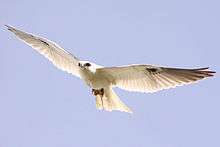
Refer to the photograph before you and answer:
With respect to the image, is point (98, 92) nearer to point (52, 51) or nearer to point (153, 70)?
point (153, 70)

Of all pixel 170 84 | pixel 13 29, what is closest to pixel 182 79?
pixel 170 84

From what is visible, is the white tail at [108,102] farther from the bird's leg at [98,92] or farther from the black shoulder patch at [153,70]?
the black shoulder patch at [153,70]

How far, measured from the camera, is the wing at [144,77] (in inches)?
633

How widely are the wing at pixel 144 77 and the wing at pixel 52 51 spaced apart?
1.08m

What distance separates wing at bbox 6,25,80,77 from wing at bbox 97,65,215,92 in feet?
3.53

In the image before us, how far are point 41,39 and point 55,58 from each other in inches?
20.6

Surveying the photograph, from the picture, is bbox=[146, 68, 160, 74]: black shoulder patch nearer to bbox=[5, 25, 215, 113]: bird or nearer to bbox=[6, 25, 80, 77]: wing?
bbox=[5, 25, 215, 113]: bird

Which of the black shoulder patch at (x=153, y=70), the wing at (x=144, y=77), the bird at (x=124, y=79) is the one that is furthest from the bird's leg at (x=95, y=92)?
the black shoulder patch at (x=153, y=70)

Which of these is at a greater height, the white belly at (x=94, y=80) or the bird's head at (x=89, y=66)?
the bird's head at (x=89, y=66)

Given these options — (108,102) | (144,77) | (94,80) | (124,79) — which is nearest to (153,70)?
(144,77)

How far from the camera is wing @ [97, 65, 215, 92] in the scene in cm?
1608

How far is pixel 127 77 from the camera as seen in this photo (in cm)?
1652

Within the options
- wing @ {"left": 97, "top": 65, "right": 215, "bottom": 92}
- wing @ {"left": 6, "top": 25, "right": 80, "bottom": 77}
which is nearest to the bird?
wing @ {"left": 97, "top": 65, "right": 215, "bottom": 92}

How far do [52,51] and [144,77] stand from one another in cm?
241
